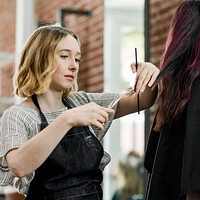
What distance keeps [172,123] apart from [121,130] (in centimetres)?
243

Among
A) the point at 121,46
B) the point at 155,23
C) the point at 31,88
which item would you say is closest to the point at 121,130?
the point at 121,46

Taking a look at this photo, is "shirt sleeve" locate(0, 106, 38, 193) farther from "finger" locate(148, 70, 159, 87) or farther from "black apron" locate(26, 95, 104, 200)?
"finger" locate(148, 70, 159, 87)

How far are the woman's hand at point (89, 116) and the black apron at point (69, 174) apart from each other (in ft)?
0.62

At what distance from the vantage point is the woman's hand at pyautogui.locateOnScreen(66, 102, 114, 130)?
1.62 metres

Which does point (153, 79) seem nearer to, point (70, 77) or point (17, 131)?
point (70, 77)

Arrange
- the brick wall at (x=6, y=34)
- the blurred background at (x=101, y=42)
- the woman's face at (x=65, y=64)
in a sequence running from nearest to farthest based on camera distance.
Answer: the woman's face at (x=65, y=64) → the blurred background at (x=101, y=42) → the brick wall at (x=6, y=34)

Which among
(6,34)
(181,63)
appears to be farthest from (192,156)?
(6,34)

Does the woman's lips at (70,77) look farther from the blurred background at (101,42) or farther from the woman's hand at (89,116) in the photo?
the blurred background at (101,42)

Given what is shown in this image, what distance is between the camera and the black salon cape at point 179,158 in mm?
1640

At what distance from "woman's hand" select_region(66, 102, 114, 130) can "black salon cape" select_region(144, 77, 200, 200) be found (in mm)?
229

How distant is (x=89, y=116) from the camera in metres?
1.62

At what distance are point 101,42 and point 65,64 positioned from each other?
8.34 ft

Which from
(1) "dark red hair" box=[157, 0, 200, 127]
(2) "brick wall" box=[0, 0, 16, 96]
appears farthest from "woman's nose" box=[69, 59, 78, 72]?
(2) "brick wall" box=[0, 0, 16, 96]

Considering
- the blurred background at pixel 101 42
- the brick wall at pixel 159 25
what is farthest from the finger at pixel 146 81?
the blurred background at pixel 101 42
